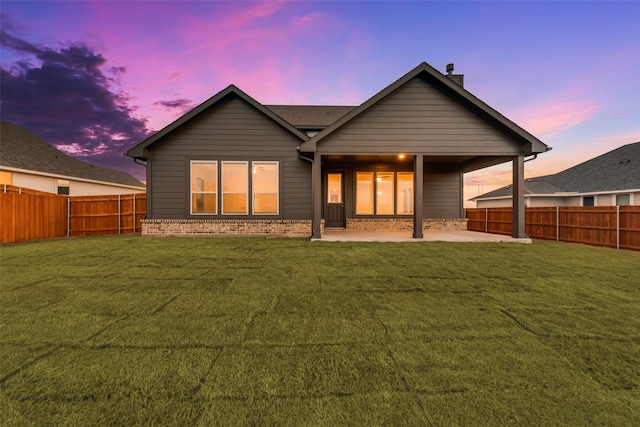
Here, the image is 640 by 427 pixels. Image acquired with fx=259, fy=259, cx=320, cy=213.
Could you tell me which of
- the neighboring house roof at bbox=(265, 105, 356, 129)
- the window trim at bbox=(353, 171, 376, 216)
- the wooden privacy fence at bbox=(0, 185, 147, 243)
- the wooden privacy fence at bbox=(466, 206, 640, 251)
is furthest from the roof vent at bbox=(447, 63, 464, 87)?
the wooden privacy fence at bbox=(0, 185, 147, 243)

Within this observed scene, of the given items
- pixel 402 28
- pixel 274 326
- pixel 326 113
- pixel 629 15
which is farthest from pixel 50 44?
pixel 629 15

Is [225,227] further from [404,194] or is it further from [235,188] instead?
[404,194]

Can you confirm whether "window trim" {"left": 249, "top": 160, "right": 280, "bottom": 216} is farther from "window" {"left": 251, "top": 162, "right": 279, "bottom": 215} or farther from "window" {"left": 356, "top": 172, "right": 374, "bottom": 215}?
"window" {"left": 356, "top": 172, "right": 374, "bottom": 215}

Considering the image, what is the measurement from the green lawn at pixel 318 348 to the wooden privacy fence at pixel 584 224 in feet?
16.2

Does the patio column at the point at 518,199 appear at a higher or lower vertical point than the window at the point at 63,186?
lower

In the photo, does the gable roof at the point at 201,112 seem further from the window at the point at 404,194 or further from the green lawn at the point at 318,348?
the green lawn at the point at 318,348

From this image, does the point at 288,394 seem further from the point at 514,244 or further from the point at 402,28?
the point at 402,28

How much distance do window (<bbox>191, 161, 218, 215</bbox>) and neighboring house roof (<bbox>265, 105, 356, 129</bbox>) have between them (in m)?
5.52

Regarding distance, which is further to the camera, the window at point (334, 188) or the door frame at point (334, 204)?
the window at point (334, 188)

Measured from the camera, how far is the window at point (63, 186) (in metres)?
16.6

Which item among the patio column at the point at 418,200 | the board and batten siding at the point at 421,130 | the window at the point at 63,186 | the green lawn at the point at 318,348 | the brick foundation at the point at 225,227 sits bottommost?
the green lawn at the point at 318,348

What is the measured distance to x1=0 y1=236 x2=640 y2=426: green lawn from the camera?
158 centimetres

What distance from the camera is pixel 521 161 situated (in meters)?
9.28

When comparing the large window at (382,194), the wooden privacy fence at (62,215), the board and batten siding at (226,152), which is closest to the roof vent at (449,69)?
the large window at (382,194)
